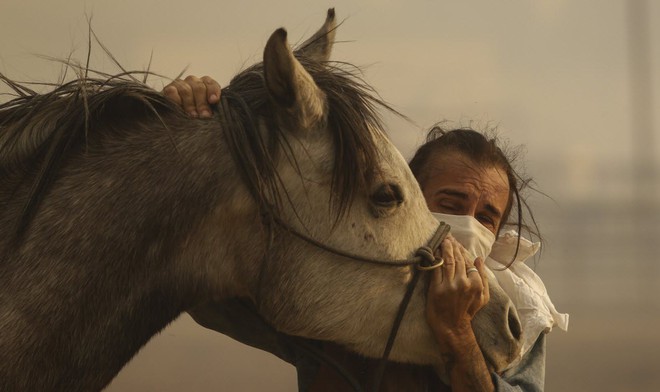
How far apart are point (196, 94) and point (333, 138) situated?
383 mm

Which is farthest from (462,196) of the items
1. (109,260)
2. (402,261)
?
(109,260)

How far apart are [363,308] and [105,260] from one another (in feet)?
2.05

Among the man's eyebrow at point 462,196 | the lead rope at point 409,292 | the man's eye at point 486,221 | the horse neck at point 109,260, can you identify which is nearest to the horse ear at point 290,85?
the horse neck at point 109,260

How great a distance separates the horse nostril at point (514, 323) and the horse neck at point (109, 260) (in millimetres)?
748

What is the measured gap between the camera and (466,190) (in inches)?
93.2

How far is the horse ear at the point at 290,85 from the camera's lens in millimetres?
1627

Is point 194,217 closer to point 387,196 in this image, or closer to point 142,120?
point 142,120

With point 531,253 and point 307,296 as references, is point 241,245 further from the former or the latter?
point 531,253

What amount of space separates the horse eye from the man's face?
A: 542 millimetres

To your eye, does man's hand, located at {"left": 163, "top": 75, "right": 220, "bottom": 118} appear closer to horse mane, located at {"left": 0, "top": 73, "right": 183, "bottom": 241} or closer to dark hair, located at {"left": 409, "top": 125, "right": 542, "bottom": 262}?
horse mane, located at {"left": 0, "top": 73, "right": 183, "bottom": 241}

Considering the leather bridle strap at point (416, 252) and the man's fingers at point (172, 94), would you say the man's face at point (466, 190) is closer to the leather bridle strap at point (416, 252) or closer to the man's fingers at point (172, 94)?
the leather bridle strap at point (416, 252)

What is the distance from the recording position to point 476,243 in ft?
7.23

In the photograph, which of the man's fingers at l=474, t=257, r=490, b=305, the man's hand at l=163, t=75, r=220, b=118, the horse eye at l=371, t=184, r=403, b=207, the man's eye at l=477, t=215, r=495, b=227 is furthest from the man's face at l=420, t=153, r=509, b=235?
the man's hand at l=163, t=75, r=220, b=118

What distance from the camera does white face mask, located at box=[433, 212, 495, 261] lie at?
86.2 inches
